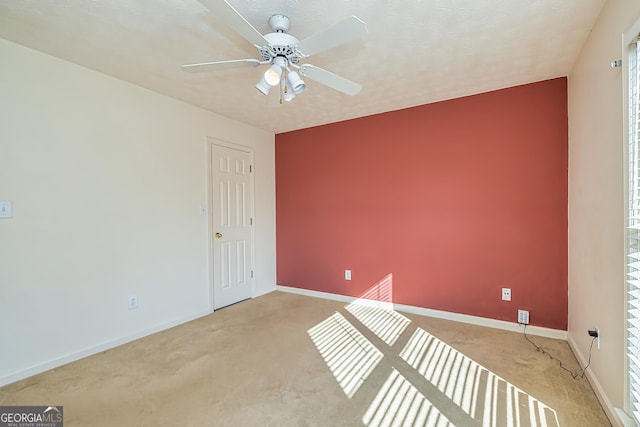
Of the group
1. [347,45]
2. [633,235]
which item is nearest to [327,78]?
[347,45]

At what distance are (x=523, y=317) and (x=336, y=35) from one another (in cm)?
298

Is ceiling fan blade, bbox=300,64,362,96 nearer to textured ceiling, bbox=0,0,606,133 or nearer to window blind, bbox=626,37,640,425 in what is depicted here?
textured ceiling, bbox=0,0,606,133

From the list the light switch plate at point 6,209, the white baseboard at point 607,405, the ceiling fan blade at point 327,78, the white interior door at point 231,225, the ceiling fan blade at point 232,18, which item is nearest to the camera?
the ceiling fan blade at point 232,18

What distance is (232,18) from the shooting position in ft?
4.35

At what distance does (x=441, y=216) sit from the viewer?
315cm

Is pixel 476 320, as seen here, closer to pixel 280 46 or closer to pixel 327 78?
pixel 327 78

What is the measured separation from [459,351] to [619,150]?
1786 mm

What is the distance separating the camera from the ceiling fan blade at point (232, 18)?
4.01 ft

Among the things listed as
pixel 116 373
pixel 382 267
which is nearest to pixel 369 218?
pixel 382 267

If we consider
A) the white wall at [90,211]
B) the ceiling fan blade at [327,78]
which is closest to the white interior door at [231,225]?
the white wall at [90,211]

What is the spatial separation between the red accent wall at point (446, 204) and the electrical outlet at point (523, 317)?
0.04 m

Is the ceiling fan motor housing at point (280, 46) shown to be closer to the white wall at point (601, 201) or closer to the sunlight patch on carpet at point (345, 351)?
the white wall at point (601, 201)

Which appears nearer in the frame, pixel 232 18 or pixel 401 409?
pixel 232 18

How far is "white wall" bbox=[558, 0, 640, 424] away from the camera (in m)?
1.52
